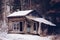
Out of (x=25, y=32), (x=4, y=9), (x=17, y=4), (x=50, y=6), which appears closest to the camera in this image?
(x=25, y=32)

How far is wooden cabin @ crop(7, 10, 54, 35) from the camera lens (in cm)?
627

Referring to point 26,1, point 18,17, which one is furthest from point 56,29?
point 18,17

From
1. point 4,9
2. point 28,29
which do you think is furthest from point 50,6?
point 28,29

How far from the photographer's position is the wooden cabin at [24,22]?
6270 mm

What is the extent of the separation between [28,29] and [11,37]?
0.86m

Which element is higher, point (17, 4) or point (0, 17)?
point (17, 4)

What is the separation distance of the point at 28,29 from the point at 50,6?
367cm

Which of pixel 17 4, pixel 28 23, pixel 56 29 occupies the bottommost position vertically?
pixel 56 29

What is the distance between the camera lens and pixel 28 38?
20.0ft

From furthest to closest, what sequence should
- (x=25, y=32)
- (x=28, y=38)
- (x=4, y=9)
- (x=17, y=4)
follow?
(x=4, y=9), (x=17, y=4), (x=25, y=32), (x=28, y=38)

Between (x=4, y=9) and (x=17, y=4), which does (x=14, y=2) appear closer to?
(x=17, y=4)

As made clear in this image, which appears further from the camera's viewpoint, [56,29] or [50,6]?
[50,6]

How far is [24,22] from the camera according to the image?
249 inches

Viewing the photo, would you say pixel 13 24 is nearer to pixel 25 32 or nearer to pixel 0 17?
pixel 25 32
